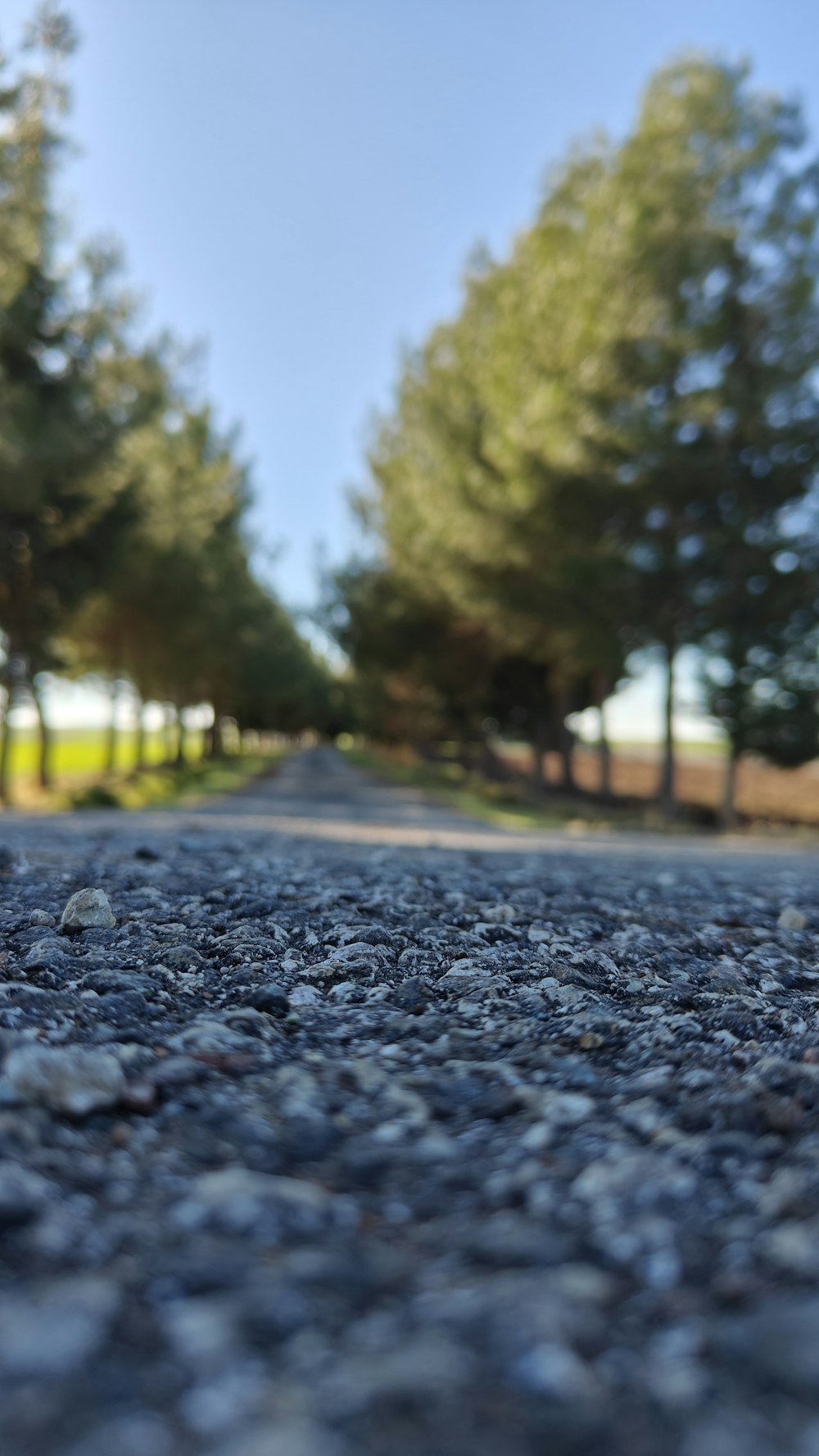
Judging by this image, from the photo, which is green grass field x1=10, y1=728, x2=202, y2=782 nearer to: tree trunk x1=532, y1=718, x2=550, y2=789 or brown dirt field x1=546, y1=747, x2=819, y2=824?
tree trunk x1=532, y1=718, x2=550, y2=789

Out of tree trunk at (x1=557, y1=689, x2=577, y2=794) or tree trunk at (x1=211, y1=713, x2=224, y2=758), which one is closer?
tree trunk at (x1=557, y1=689, x2=577, y2=794)

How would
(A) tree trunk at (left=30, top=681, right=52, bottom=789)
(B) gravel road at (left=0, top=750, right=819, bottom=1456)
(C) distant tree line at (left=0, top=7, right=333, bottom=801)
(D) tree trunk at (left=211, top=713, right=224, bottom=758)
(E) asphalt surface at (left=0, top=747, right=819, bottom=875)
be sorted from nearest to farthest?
(B) gravel road at (left=0, top=750, right=819, bottom=1456) < (E) asphalt surface at (left=0, top=747, right=819, bottom=875) < (C) distant tree line at (left=0, top=7, right=333, bottom=801) < (A) tree trunk at (left=30, top=681, right=52, bottom=789) < (D) tree trunk at (left=211, top=713, right=224, bottom=758)

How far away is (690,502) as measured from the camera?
2059 cm

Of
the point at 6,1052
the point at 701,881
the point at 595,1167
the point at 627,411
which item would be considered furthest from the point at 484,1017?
the point at 627,411

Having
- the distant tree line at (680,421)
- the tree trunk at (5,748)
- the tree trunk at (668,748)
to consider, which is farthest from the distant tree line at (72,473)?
the tree trunk at (668,748)

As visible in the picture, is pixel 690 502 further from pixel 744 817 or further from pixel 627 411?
pixel 744 817

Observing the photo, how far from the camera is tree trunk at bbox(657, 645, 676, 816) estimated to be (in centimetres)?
2184

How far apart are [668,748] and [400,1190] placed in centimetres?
2119

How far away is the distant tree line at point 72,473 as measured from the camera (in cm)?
1959

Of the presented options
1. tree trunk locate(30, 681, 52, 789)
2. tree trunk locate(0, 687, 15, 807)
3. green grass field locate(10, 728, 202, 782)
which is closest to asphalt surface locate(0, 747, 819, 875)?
tree trunk locate(0, 687, 15, 807)

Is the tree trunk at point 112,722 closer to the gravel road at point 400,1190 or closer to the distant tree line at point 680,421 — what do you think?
the distant tree line at point 680,421

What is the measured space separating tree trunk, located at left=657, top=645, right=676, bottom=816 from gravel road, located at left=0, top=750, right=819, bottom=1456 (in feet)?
56.8

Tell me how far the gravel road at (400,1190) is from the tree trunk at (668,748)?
1730 cm

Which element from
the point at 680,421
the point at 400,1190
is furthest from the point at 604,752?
the point at 400,1190
